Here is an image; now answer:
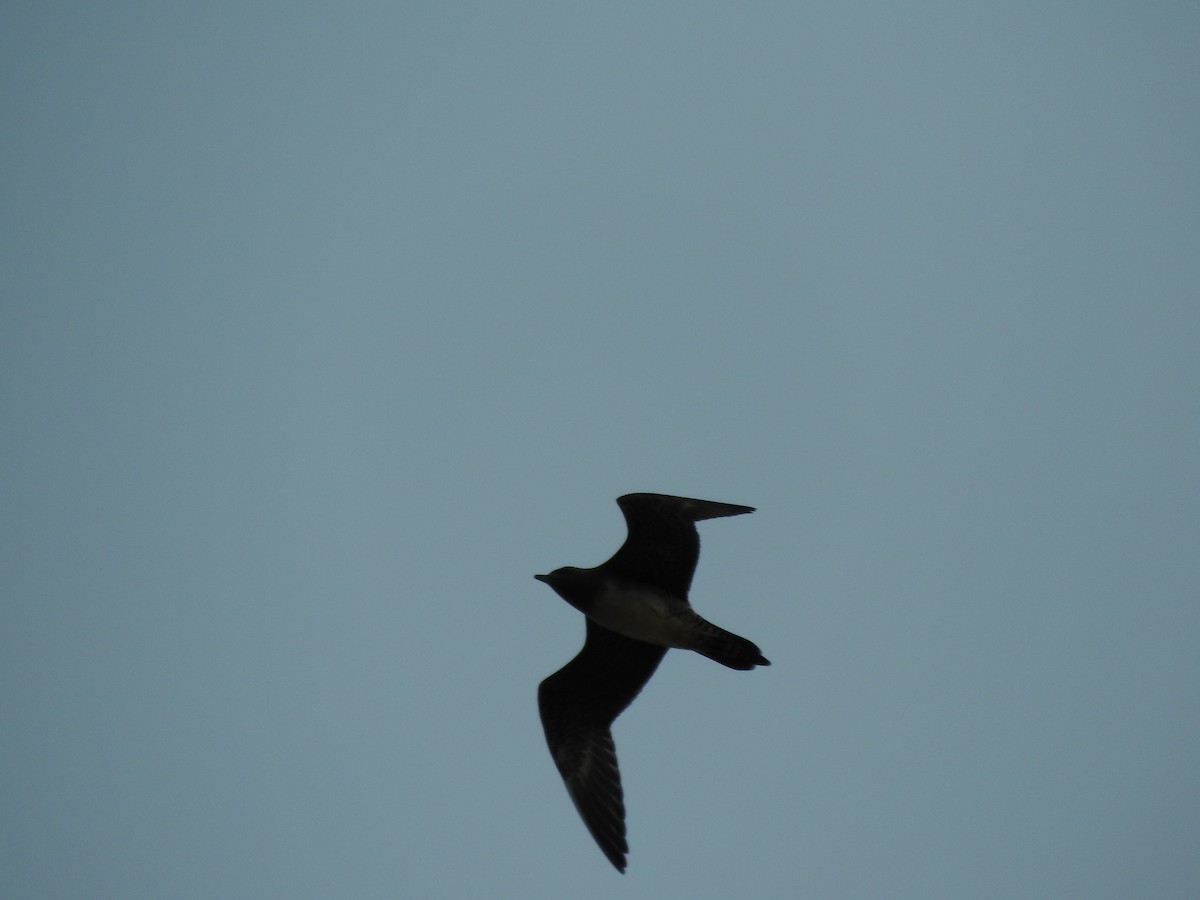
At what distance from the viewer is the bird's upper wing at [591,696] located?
923 cm

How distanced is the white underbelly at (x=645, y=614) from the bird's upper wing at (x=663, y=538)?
0.65 feet

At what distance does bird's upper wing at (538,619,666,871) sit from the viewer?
923 cm

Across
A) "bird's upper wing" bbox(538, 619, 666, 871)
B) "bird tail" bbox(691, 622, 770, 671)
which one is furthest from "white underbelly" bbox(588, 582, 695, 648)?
"bird's upper wing" bbox(538, 619, 666, 871)

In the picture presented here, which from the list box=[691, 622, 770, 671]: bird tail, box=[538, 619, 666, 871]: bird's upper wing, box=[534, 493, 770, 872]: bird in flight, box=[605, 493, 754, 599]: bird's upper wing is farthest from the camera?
box=[538, 619, 666, 871]: bird's upper wing

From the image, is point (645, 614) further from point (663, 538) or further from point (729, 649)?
point (729, 649)

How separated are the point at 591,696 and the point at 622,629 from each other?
1.06 m

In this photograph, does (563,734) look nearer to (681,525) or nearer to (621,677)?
(621,677)

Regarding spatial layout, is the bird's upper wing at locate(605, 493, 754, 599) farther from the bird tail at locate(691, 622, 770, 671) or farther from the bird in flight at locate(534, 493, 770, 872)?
the bird tail at locate(691, 622, 770, 671)

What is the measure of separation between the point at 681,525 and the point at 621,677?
6.15ft

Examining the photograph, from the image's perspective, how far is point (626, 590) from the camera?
872cm

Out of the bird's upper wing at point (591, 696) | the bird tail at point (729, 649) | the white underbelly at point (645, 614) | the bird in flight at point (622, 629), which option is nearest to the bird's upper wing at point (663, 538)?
the bird in flight at point (622, 629)

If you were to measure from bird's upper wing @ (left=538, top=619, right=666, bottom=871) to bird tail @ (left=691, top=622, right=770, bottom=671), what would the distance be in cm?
125

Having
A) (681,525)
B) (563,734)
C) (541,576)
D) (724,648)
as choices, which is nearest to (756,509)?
(681,525)

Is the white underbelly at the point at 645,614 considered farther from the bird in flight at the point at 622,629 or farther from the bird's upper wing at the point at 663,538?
the bird's upper wing at the point at 663,538
